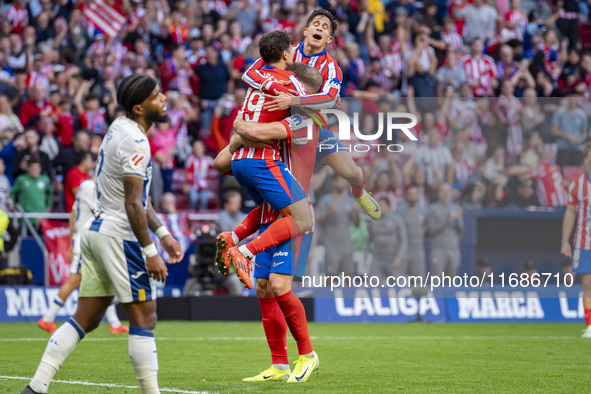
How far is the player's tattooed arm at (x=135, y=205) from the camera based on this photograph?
19.1 ft

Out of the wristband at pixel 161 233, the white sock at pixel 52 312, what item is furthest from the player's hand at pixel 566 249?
the wristband at pixel 161 233

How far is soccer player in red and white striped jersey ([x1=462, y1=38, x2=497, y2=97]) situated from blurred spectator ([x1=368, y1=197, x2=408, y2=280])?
6946mm

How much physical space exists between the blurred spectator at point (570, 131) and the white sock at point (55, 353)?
11.1 m

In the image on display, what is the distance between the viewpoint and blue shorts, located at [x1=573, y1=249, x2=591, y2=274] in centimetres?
1274

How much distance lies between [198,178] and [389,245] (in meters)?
5.16

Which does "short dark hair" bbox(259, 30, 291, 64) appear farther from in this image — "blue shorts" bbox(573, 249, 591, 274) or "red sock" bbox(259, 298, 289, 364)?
"blue shorts" bbox(573, 249, 591, 274)

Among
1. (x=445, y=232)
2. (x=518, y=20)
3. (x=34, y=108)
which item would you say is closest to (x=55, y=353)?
(x=445, y=232)

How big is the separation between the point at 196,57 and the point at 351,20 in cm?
434

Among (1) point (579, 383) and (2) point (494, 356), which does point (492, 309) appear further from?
(1) point (579, 383)

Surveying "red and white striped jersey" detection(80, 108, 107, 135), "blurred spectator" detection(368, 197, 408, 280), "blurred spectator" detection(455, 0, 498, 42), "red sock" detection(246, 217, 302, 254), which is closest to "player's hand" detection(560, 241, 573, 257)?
"blurred spectator" detection(368, 197, 408, 280)

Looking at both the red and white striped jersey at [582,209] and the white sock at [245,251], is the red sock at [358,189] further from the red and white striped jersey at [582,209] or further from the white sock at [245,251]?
the red and white striped jersey at [582,209]

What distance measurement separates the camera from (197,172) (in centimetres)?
1808

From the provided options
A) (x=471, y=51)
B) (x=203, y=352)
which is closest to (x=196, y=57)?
(x=471, y=51)

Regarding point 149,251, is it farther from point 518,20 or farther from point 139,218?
point 518,20
